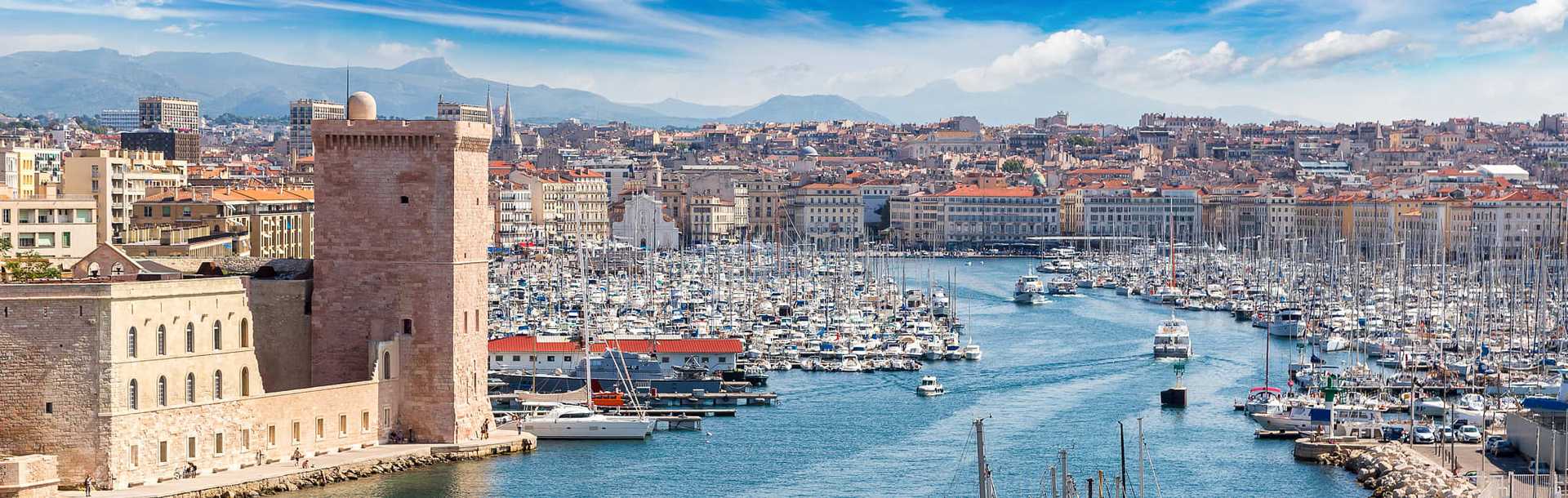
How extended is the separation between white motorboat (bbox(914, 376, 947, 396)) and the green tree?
15017mm

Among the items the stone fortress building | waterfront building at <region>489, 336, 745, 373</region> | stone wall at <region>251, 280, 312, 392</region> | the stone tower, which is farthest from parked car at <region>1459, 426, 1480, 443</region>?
stone wall at <region>251, 280, 312, 392</region>

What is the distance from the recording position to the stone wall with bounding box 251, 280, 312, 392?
28438mm

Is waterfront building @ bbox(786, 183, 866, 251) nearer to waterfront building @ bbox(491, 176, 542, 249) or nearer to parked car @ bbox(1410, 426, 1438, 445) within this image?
waterfront building @ bbox(491, 176, 542, 249)

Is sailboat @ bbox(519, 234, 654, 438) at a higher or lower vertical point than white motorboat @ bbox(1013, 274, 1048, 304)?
lower

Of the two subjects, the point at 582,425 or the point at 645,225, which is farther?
the point at 645,225

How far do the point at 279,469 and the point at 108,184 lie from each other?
2674 cm

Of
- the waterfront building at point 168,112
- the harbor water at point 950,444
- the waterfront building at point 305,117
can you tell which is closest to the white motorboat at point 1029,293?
the harbor water at point 950,444

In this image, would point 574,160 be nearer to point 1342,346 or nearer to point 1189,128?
point 1189,128

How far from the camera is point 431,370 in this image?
92.8 feet

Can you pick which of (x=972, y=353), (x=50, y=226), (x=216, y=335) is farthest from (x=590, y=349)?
(x=216, y=335)

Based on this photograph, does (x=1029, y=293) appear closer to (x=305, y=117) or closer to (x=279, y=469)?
(x=279, y=469)

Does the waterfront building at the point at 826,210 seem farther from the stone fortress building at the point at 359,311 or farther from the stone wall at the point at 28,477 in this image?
the stone wall at the point at 28,477

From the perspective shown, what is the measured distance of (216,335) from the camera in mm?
25359

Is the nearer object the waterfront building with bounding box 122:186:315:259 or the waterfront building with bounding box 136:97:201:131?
the waterfront building with bounding box 122:186:315:259
